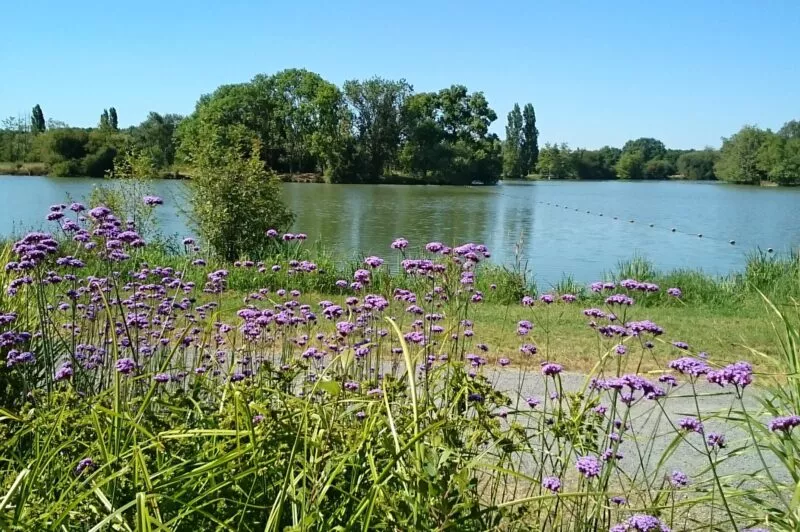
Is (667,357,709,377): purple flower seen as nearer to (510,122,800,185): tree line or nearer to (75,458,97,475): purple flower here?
(75,458,97,475): purple flower

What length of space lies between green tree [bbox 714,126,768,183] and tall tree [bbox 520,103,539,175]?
3243 cm

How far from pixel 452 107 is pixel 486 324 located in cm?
7401

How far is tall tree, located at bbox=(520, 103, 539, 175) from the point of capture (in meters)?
116

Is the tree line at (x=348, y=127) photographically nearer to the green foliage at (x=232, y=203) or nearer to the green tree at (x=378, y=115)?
the green tree at (x=378, y=115)

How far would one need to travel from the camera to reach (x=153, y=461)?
2.03 meters

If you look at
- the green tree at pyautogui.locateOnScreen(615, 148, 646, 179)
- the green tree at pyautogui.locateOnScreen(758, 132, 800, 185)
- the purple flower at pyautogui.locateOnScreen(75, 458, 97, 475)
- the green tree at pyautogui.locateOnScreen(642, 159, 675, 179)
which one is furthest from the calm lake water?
the green tree at pyautogui.locateOnScreen(642, 159, 675, 179)

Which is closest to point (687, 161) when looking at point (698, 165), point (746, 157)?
point (698, 165)

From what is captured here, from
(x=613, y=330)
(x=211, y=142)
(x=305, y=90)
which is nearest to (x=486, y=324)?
(x=613, y=330)

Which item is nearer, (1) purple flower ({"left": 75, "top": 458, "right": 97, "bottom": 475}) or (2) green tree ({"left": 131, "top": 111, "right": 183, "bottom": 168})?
(1) purple flower ({"left": 75, "top": 458, "right": 97, "bottom": 475})

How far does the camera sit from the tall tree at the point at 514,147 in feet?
371

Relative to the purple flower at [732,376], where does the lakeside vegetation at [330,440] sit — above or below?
below

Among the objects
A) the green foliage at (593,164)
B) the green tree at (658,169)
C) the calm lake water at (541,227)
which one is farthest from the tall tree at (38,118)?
the green tree at (658,169)

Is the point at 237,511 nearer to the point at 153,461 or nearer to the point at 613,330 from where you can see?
the point at 153,461

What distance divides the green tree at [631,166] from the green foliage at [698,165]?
732cm
